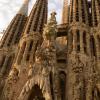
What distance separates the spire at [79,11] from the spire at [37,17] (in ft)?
11.8

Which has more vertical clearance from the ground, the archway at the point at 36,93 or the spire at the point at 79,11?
the spire at the point at 79,11

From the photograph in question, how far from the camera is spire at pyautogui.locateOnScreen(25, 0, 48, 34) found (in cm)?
3328

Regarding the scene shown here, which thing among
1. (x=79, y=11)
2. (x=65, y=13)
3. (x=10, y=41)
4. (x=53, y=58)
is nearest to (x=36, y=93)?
(x=53, y=58)

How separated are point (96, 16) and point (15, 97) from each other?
487 inches

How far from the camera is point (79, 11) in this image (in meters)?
32.4

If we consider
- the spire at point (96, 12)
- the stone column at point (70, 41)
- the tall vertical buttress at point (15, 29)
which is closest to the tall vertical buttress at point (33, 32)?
the tall vertical buttress at point (15, 29)

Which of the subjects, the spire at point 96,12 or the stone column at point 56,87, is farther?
the spire at point 96,12

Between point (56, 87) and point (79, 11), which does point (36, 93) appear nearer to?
point (56, 87)

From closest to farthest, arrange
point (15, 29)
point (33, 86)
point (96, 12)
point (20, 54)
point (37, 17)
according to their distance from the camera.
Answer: point (33, 86), point (20, 54), point (96, 12), point (37, 17), point (15, 29)

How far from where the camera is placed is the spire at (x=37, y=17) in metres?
33.3

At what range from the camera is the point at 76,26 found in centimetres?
3012

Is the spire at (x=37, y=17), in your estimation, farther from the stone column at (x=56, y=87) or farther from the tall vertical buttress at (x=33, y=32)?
the stone column at (x=56, y=87)

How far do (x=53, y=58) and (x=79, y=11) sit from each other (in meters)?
8.60

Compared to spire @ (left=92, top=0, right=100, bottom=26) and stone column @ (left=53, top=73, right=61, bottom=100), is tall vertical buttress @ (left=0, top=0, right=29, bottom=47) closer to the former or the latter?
spire @ (left=92, top=0, right=100, bottom=26)
